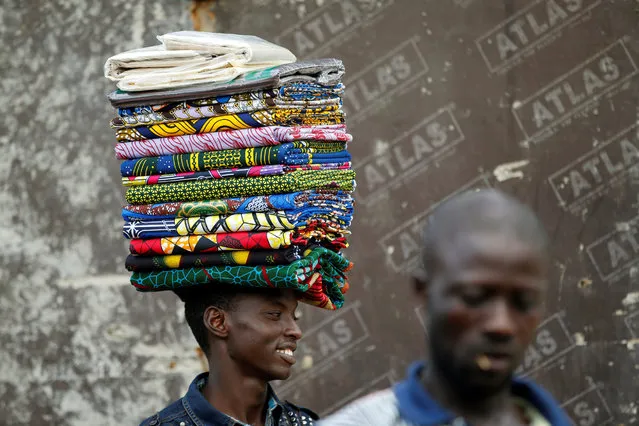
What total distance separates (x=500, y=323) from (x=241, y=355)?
1877mm

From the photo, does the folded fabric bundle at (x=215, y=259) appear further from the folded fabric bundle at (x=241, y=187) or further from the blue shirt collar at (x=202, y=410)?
the blue shirt collar at (x=202, y=410)

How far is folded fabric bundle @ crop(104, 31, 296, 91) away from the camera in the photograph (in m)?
3.29

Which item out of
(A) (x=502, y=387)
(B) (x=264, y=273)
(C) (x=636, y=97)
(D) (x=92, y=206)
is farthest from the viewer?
(D) (x=92, y=206)

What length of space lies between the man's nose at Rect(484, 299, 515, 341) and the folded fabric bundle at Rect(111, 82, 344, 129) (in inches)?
66.4

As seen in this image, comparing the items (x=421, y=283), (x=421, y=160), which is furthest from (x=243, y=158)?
(x=421, y=160)

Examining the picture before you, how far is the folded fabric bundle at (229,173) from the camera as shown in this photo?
3.20 m

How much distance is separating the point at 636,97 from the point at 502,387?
12.9ft

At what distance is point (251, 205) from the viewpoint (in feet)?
10.6

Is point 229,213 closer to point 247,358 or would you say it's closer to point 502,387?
point 247,358

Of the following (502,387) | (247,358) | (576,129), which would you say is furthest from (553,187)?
(502,387)

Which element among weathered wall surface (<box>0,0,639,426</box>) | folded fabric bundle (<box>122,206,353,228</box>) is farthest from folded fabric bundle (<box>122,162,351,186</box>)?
weathered wall surface (<box>0,0,639,426</box>)

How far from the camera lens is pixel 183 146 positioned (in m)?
3.36

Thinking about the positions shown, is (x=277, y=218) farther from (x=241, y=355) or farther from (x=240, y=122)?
(x=241, y=355)

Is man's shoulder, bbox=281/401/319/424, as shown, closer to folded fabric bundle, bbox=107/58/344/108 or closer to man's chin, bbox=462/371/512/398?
folded fabric bundle, bbox=107/58/344/108
